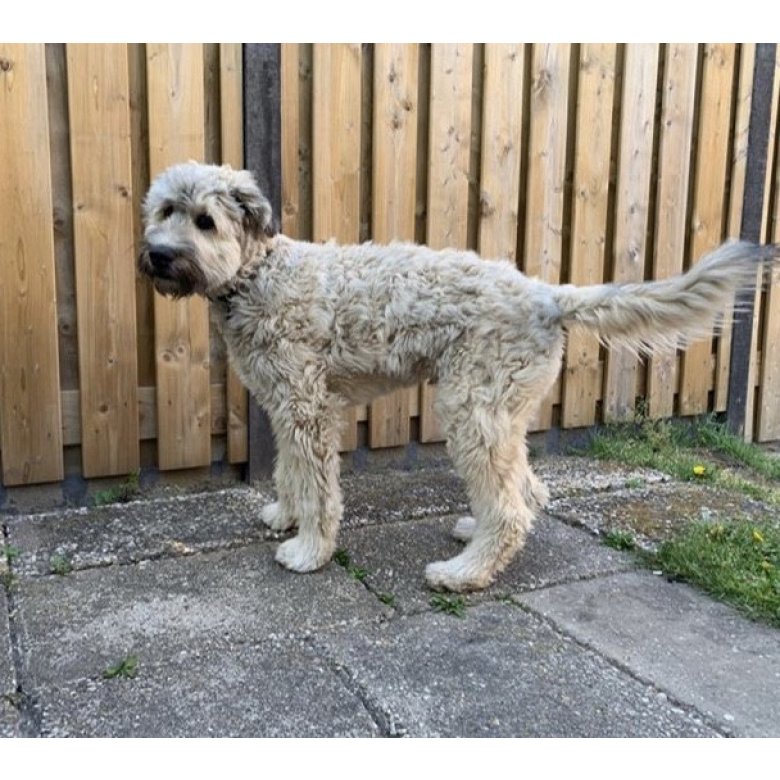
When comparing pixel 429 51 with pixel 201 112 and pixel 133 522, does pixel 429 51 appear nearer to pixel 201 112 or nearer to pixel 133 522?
pixel 201 112

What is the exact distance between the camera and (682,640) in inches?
123

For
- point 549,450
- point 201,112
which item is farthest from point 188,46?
point 549,450

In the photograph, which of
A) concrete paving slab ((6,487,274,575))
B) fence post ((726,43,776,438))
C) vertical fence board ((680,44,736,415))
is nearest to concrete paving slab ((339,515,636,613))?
concrete paving slab ((6,487,274,575))

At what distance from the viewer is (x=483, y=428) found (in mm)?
3477

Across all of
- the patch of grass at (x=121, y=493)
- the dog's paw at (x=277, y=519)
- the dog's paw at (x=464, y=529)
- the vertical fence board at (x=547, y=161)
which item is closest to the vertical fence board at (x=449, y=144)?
the vertical fence board at (x=547, y=161)

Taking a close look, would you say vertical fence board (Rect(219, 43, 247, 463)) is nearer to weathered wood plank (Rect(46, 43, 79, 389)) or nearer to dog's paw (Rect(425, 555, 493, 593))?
weathered wood plank (Rect(46, 43, 79, 389))

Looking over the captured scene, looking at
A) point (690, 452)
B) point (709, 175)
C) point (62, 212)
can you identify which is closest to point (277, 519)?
point (62, 212)

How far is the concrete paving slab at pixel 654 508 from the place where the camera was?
4.34 meters

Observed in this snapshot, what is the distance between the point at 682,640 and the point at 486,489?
3.14 feet

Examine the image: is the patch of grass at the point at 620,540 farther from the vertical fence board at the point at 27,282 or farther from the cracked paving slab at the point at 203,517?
the vertical fence board at the point at 27,282

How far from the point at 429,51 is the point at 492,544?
9.83 ft

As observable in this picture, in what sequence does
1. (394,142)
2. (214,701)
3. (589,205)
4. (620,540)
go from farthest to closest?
(589,205)
(394,142)
(620,540)
(214,701)

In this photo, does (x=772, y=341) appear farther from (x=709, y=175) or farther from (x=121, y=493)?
(x=121, y=493)

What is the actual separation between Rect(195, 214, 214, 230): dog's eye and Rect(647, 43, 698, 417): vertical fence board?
345cm
